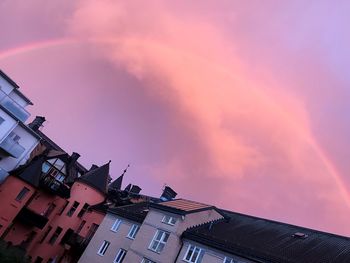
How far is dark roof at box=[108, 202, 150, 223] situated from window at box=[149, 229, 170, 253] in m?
4.91

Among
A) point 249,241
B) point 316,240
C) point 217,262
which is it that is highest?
point 316,240

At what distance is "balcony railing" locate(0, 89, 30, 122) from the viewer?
41906mm

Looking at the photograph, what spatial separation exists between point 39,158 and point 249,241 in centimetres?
3084

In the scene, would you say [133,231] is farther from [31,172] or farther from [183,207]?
[31,172]

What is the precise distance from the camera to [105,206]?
47531 millimetres

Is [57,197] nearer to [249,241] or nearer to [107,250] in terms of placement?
[107,250]

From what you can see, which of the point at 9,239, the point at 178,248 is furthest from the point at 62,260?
the point at 178,248

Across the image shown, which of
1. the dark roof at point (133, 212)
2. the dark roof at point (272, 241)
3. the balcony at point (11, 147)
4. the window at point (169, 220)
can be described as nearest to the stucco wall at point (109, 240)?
the dark roof at point (133, 212)

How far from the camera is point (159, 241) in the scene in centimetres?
3278

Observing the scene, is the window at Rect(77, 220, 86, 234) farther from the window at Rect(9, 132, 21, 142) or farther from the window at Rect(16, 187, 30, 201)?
the window at Rect(9, 132, 21, 142)

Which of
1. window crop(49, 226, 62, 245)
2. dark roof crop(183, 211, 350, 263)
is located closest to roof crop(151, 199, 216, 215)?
dark roof crop(183, 211, 350, 263)

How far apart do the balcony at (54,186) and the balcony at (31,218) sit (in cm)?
366

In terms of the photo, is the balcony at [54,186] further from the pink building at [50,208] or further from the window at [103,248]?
the window at [103,248]

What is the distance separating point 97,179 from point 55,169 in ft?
21.2
